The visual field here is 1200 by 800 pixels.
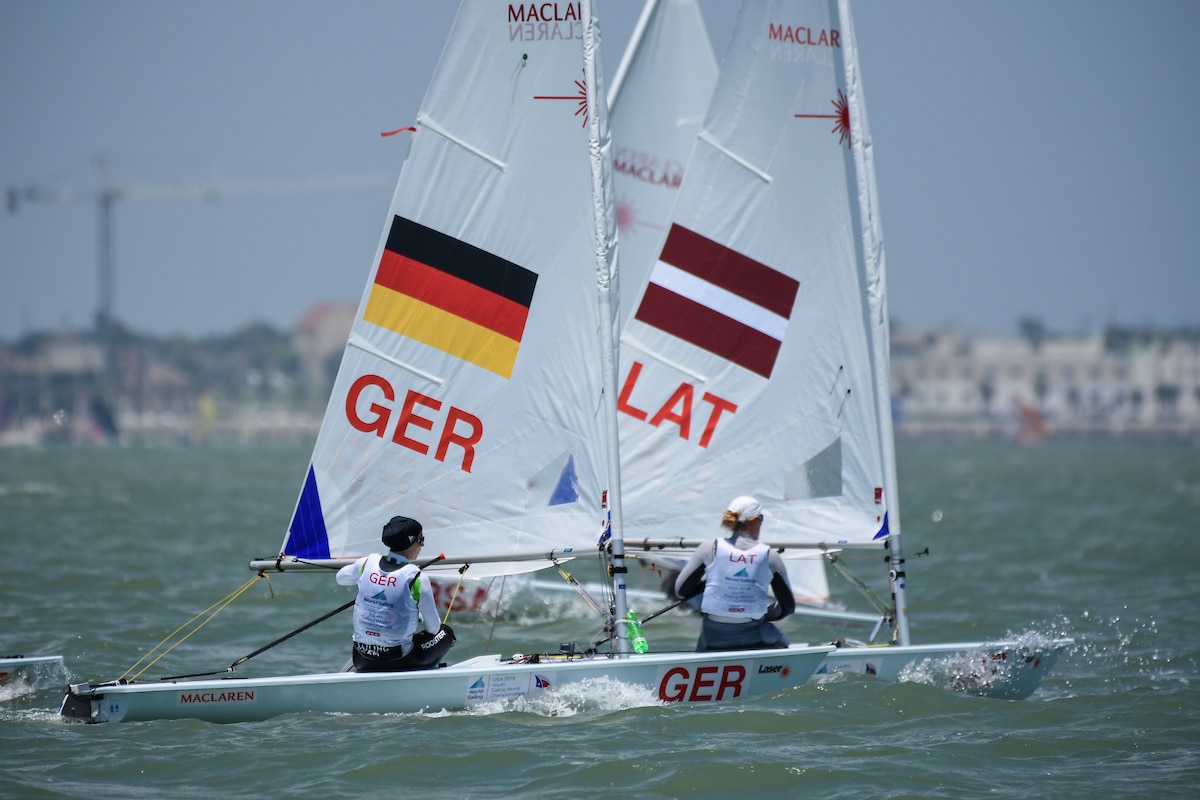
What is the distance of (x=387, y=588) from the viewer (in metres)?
8.30

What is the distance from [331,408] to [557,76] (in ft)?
8.17

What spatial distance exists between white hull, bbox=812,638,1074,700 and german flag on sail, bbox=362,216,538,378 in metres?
2.94

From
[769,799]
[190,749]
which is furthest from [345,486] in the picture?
Answer: [769,799]

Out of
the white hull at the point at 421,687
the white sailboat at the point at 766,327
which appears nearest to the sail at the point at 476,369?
the white hull at the point at 421,687

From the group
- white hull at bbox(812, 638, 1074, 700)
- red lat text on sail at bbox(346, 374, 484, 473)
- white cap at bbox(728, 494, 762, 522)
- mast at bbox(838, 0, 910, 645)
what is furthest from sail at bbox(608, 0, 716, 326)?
white hull at bbox(812, 638, 1074, 700)

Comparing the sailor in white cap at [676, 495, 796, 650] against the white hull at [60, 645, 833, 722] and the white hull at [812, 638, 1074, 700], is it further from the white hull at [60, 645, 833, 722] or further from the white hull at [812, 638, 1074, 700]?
the white hull at [812, 638, 1074, 700]

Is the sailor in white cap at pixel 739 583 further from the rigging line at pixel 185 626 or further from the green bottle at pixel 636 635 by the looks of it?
the rigging line at pixel 185 626

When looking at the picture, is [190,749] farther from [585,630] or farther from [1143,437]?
[1143,437]

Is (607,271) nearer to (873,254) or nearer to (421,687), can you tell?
(873,254)

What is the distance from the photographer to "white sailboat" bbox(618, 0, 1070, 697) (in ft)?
34.2

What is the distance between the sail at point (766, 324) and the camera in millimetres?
10445

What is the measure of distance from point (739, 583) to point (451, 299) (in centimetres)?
250

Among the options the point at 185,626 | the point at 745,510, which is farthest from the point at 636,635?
the point at 185,626

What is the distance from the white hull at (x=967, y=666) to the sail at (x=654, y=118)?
14.5ft
